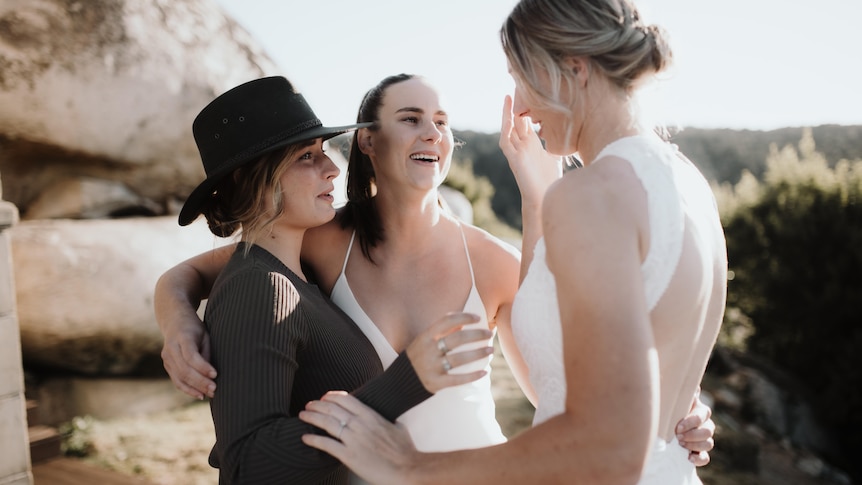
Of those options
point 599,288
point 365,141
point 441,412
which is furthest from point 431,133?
point 599,288

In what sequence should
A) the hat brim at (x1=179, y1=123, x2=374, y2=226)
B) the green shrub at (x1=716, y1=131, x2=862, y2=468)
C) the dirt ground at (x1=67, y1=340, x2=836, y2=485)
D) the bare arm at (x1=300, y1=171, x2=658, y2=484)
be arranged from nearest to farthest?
the bare arm at (x1=300, y1=171, x2=658, y2=484) < the hat brim at (x1=179, y1=123, x2=374, y2=226) < the dirt ground at (x1=67, y1=340, x2=836, y2=485) < the green shrub at (x1=716, y1=131, x2=862, y2=468)

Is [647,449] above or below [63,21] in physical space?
below

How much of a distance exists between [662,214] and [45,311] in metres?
5.09

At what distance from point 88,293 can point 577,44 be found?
16.1 feet

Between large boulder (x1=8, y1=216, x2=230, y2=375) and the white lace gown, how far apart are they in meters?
4.31

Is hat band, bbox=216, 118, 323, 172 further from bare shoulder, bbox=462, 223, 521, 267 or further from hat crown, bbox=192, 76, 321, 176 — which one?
bare shoulder, bbox=462, 223, 521, 267

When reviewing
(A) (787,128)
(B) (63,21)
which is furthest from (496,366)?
(A) (787,128)

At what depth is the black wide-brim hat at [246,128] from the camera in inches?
82.6

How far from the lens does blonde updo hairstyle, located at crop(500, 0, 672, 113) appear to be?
4.66ft

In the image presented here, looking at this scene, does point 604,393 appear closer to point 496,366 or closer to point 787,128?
point 496,366

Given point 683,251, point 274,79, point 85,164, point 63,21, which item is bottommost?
point 85,164

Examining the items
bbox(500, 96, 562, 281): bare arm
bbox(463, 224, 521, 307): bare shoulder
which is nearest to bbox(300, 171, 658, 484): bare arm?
bbox(500, 96, 562, 281): bare arm

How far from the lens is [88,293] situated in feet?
17.1

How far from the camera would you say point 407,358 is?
153cm
